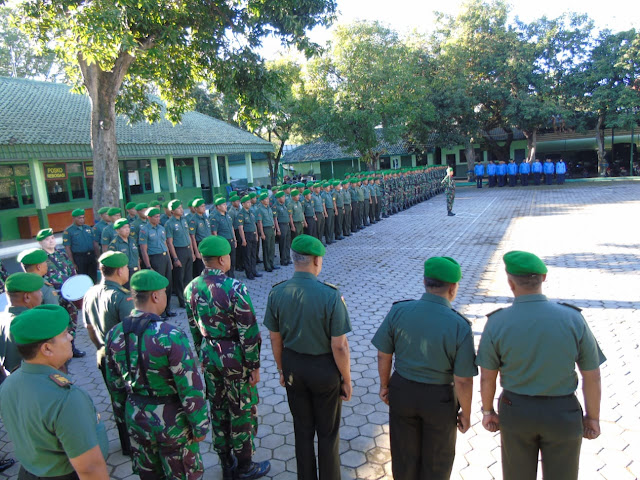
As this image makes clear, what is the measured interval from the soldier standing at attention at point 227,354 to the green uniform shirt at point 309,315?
27 centimetres

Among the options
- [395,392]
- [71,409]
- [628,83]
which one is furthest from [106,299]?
[628,83]

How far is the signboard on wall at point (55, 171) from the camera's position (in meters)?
16.8

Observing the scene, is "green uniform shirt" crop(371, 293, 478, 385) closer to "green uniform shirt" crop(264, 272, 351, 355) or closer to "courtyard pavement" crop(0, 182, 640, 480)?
"green uniform shirt" crop(264, 272, 351, 355)

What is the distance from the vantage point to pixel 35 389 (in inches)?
76.1

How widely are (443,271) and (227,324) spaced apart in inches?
58.5

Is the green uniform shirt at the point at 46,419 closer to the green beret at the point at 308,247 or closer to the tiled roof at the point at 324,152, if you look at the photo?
the green beret at the point at 308,247

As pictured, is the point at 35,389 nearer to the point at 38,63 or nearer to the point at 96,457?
the point at 96,457

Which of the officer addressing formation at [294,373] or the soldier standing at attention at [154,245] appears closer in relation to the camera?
the officer addressing formation at [294,373]

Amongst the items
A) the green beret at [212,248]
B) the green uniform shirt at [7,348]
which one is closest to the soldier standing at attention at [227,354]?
the green beret at [212,248]

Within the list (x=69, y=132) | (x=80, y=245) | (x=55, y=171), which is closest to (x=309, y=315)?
(x=80, y=245)

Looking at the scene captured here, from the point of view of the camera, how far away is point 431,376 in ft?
8.14

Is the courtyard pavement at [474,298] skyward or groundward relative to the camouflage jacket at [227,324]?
groundward

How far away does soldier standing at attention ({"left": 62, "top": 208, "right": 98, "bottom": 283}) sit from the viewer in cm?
757

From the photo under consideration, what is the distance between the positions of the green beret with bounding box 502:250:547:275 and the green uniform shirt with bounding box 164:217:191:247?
19.6 feet
